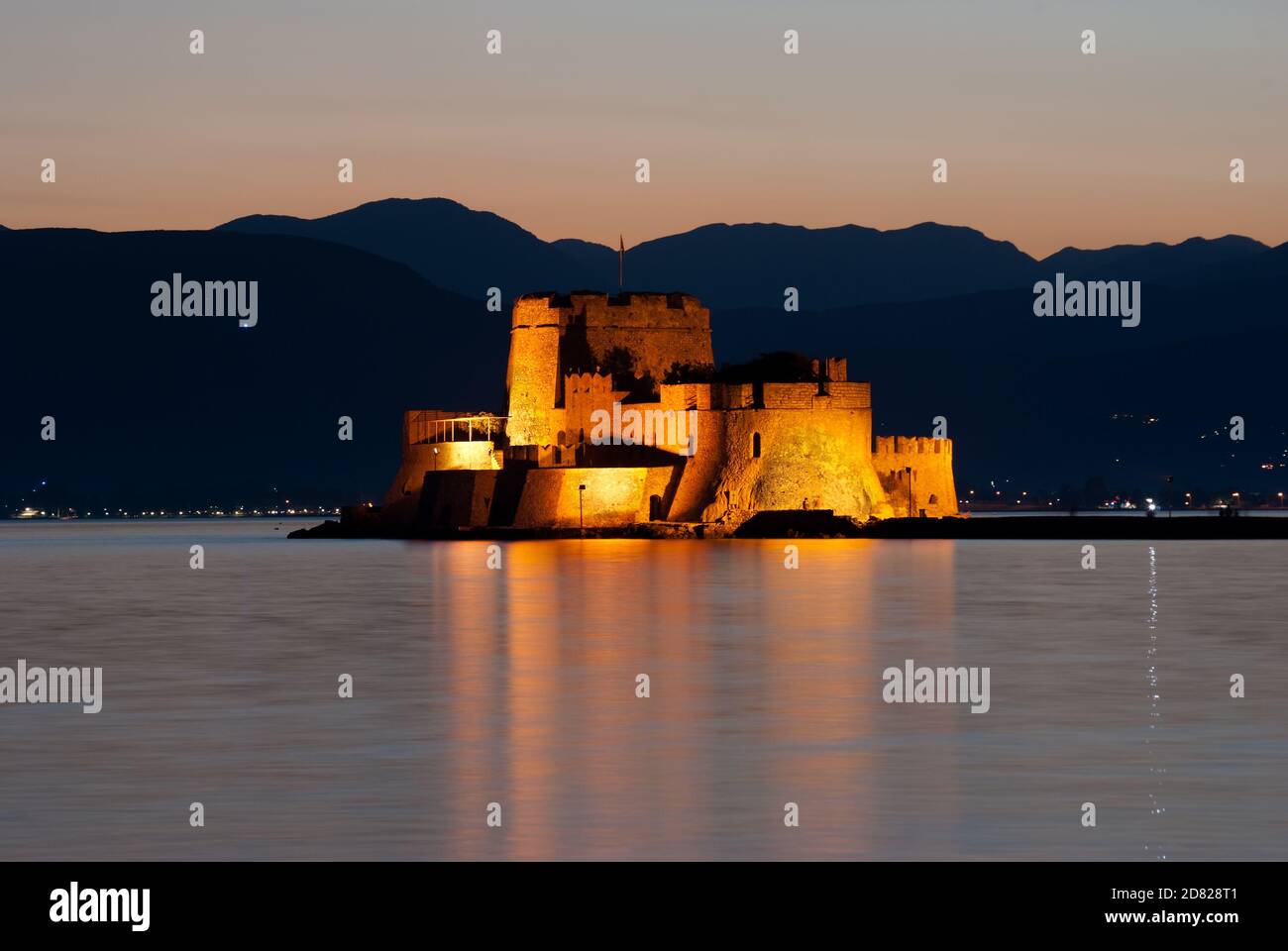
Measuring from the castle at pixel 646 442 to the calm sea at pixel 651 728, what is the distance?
742 inches

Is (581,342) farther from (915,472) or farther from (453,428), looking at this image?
(915,472)

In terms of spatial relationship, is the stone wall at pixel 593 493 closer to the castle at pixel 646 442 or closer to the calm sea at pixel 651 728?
the castle at pixel 646 442

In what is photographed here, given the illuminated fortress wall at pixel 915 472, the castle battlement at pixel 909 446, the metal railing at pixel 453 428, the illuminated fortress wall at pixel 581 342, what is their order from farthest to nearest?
1. the metal railing at pixel 453 428
2. the illuminated fortress wall at pixel 581 342
3. the illuminated fortress wall at pixel 915 472
4. the castle battlement at pixel 909 446

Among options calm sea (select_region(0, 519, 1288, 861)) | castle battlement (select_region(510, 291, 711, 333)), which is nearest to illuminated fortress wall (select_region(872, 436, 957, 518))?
castle battlement (select_region(510, 291, 711, 333))

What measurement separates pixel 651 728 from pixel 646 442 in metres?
49.4

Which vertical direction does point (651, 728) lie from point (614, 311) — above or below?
below

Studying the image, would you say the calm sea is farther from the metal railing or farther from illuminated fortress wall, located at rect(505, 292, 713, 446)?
the metal railing

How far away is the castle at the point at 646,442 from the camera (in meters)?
65.9

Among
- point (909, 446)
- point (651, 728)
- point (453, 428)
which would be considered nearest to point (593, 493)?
point (909, 446)

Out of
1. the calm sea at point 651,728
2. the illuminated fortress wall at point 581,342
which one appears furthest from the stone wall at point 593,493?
the calm sea at point 651,728

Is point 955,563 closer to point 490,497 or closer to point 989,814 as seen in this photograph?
point 490,497

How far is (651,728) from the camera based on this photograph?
70.6 feet

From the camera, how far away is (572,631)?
35438 mm
